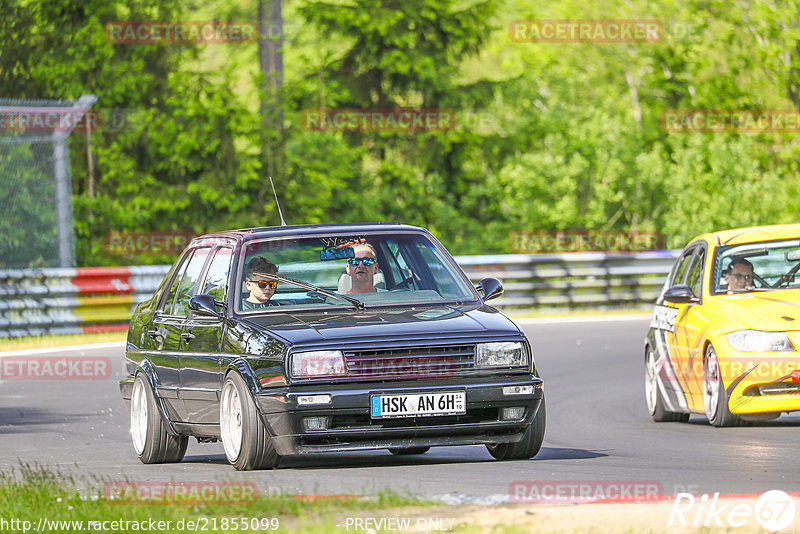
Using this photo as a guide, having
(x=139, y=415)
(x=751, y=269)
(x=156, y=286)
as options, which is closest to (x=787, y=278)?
(x=751, y=269)

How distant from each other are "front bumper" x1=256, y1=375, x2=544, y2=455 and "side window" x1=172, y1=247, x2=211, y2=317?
6.44 ft

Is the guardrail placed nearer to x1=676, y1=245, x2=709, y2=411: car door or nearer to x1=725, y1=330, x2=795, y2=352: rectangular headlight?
x1=676, y1=245, x2=709, y2=411: car door

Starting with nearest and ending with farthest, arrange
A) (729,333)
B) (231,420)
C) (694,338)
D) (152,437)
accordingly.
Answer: (231,420), (152,437), (729,333), (694,338)

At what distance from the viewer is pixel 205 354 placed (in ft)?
33.1

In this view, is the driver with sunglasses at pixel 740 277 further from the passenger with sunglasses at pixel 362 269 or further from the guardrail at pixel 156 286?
the guardrail at pixel 156 286

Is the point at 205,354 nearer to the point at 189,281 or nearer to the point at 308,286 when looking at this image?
the point at 308,286

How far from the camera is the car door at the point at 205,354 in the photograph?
32.7 feet

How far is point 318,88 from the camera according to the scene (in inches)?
1379

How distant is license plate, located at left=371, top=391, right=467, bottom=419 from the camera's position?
911 cm

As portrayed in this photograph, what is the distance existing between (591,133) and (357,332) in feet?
91.0

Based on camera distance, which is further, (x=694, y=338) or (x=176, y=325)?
(x=694, y=338)

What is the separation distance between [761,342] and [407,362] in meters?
3.70

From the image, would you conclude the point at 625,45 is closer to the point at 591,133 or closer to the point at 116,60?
the point at 591,133

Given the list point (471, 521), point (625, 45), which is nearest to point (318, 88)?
point (625, 45)
